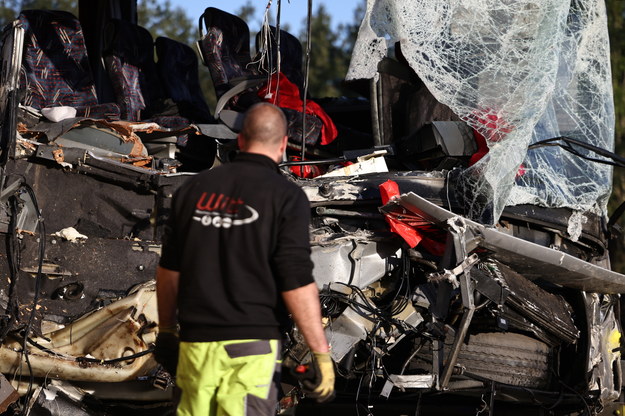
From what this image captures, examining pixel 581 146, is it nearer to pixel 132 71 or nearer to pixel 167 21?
pixel 132 71

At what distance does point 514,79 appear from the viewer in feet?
17.3

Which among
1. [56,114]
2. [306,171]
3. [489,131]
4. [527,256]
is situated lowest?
[527,256]

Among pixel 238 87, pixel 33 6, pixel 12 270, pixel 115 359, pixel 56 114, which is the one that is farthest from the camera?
pixel 33 6

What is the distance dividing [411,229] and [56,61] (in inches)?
129

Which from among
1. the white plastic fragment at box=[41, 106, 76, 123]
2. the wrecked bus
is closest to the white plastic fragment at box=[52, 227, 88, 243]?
the wrecked bus

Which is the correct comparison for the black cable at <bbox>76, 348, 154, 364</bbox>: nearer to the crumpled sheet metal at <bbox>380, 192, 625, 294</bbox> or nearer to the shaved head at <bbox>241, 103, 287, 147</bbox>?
the crumpled sheet metal at <bbox>380, 192, 625, 294</bbox>

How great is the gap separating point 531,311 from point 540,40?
1533mm

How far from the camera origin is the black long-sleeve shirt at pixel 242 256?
122 inches

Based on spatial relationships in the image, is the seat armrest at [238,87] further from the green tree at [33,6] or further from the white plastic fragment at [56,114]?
the green tree at [33,6]

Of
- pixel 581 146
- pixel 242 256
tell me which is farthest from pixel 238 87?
pixel 242 256

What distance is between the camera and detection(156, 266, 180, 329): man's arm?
331 cm

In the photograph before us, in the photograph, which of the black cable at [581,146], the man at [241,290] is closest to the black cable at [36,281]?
the man at [241,290]

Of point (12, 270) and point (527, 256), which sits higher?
point (527, 256)

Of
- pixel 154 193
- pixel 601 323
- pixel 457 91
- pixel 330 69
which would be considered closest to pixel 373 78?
pixel 457 91
